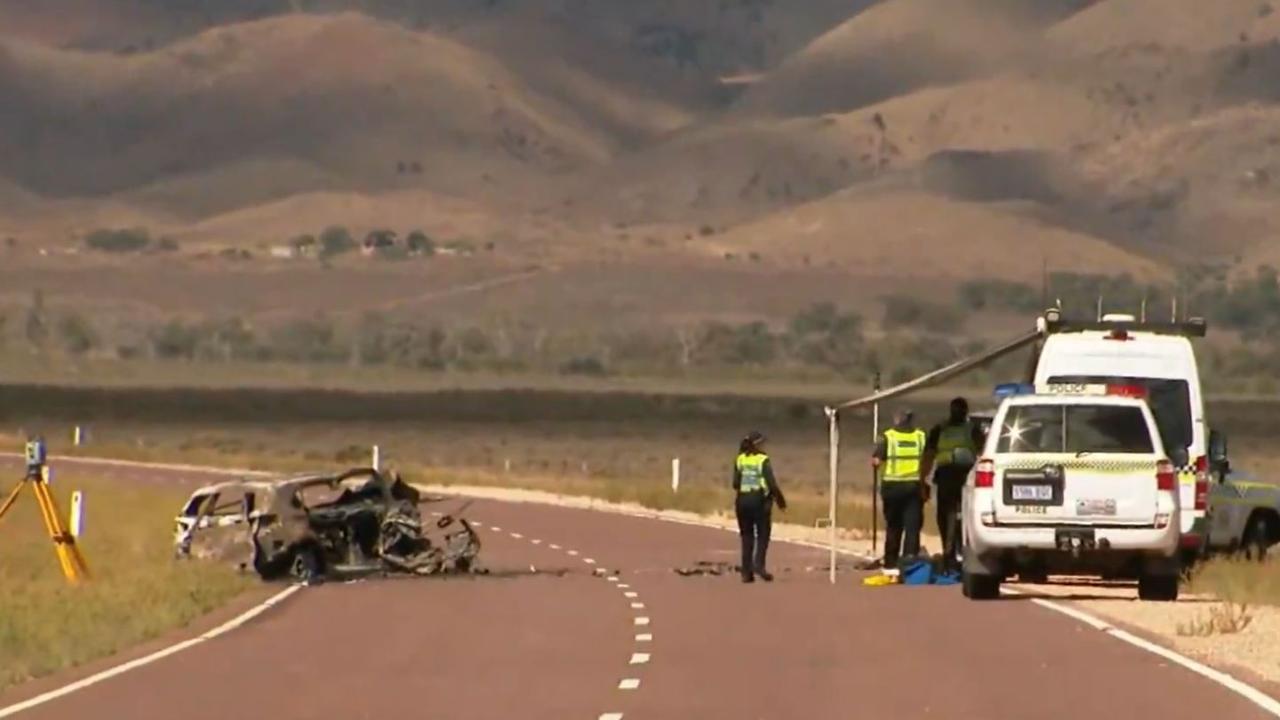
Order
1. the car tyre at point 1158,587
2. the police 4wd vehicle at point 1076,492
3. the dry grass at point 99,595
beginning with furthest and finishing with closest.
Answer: the car tyre at point 1158,587
the police 4wd vehicle at point 1076,492
the dry grass at point 99,595

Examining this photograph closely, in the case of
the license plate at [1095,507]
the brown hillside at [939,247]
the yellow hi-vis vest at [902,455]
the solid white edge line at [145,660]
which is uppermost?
the brown hillside at [939,247]

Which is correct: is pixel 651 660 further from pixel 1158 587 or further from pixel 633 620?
pixel 1158 587

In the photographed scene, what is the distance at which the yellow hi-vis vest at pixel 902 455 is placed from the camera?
111 feet

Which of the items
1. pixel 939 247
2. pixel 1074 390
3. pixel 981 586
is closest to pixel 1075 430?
pixel 1074 390

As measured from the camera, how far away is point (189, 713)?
20.8m

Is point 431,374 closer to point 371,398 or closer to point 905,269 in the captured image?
point 371,398

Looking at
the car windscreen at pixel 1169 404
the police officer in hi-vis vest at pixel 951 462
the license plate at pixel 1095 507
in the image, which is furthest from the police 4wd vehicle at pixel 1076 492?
the police officer in hi-vis vest at pixel 951 462

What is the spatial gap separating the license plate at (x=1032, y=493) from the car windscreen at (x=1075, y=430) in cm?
38

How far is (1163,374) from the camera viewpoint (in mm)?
32531

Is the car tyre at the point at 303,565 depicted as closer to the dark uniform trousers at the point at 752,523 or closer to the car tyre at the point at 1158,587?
the dark uniform trousers at the point at 752,523

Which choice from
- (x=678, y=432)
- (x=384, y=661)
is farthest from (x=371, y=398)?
(x=384, y=661)

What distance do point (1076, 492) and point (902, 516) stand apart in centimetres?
481

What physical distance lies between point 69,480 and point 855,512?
2023 centimetres

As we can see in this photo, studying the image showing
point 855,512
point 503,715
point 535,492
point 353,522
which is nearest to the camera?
point 503,715
